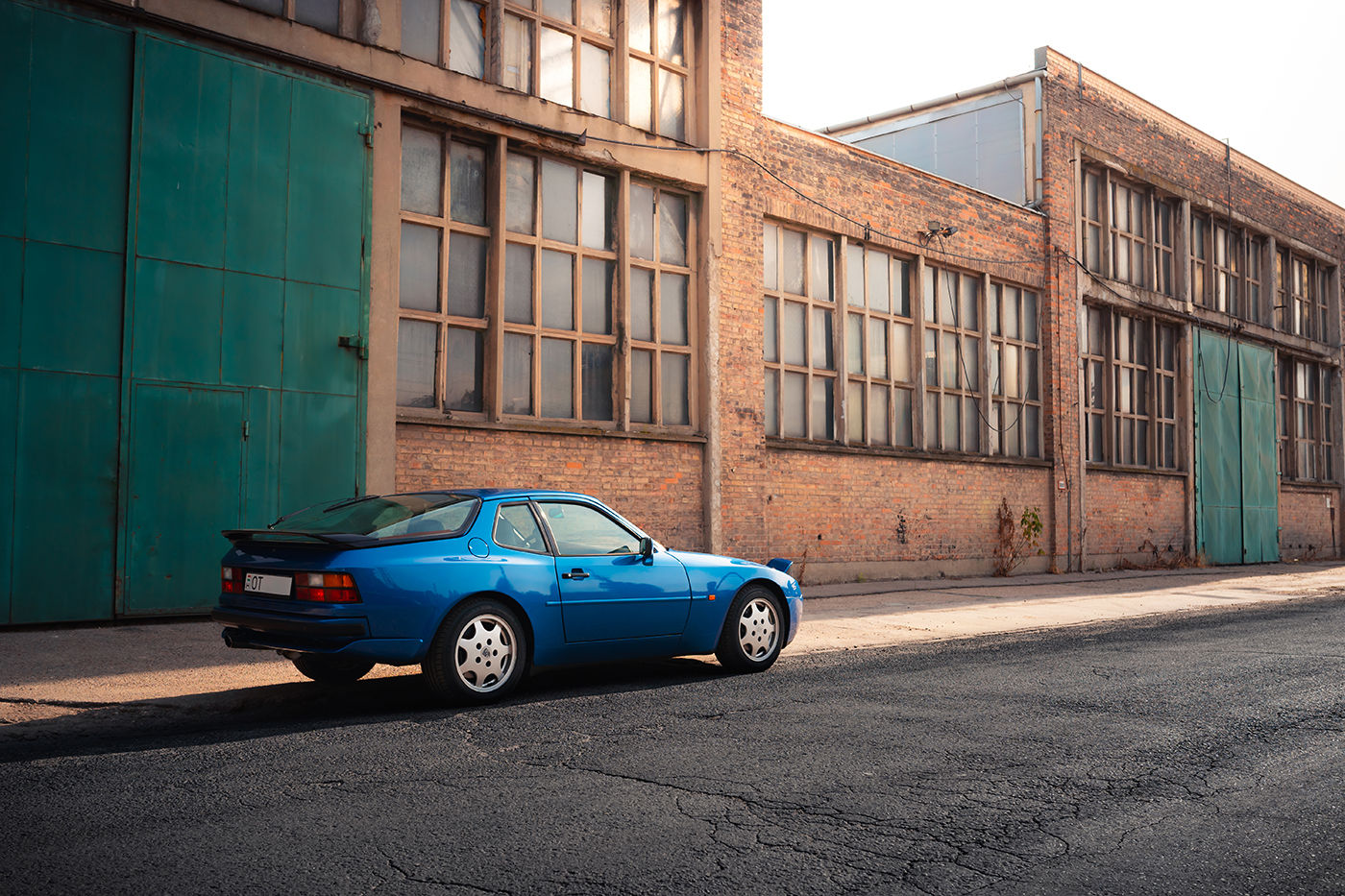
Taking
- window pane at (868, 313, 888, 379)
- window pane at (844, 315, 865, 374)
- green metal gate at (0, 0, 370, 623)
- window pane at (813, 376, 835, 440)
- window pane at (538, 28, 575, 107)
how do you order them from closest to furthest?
1. green metal gate at (0, 0, 370, 623)
2. window pane at (538, 28, 575, 107)
3. window pane at (813, 376, 835, 440)
4. window pane at (844, 315, 865, 374)
5. window pane at (868, 313, 888, 379)

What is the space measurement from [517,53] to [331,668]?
8529 millimetres

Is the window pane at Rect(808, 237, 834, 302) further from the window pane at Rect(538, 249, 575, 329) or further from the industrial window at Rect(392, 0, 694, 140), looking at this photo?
the window pane at Rect(538, 249, 575, 329)

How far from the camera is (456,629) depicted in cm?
623

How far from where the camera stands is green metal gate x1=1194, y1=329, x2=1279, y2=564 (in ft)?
79.9

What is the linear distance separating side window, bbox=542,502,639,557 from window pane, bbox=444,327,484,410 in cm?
524

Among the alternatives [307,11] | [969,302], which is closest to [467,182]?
[307,11]

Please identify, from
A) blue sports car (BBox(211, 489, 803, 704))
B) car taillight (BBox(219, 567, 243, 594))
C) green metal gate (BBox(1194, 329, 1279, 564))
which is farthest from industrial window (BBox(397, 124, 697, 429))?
green metal gate (BBox(1194, 329, 1279, 564))

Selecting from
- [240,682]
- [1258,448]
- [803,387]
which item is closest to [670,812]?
[240,682]

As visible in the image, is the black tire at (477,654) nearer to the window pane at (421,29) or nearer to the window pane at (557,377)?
the window pane at (557,377)

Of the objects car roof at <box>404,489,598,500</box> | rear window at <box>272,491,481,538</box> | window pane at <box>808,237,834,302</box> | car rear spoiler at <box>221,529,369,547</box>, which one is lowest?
car rear spoiler at <box>221,529,369,547</box>

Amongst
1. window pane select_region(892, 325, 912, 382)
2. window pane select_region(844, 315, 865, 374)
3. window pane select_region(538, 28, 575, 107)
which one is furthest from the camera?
window pane select_region(892, 325, 912, 382)

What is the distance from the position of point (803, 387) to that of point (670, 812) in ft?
41.3

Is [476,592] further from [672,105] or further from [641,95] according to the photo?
[672,105]

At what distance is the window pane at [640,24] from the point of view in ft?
46.3
